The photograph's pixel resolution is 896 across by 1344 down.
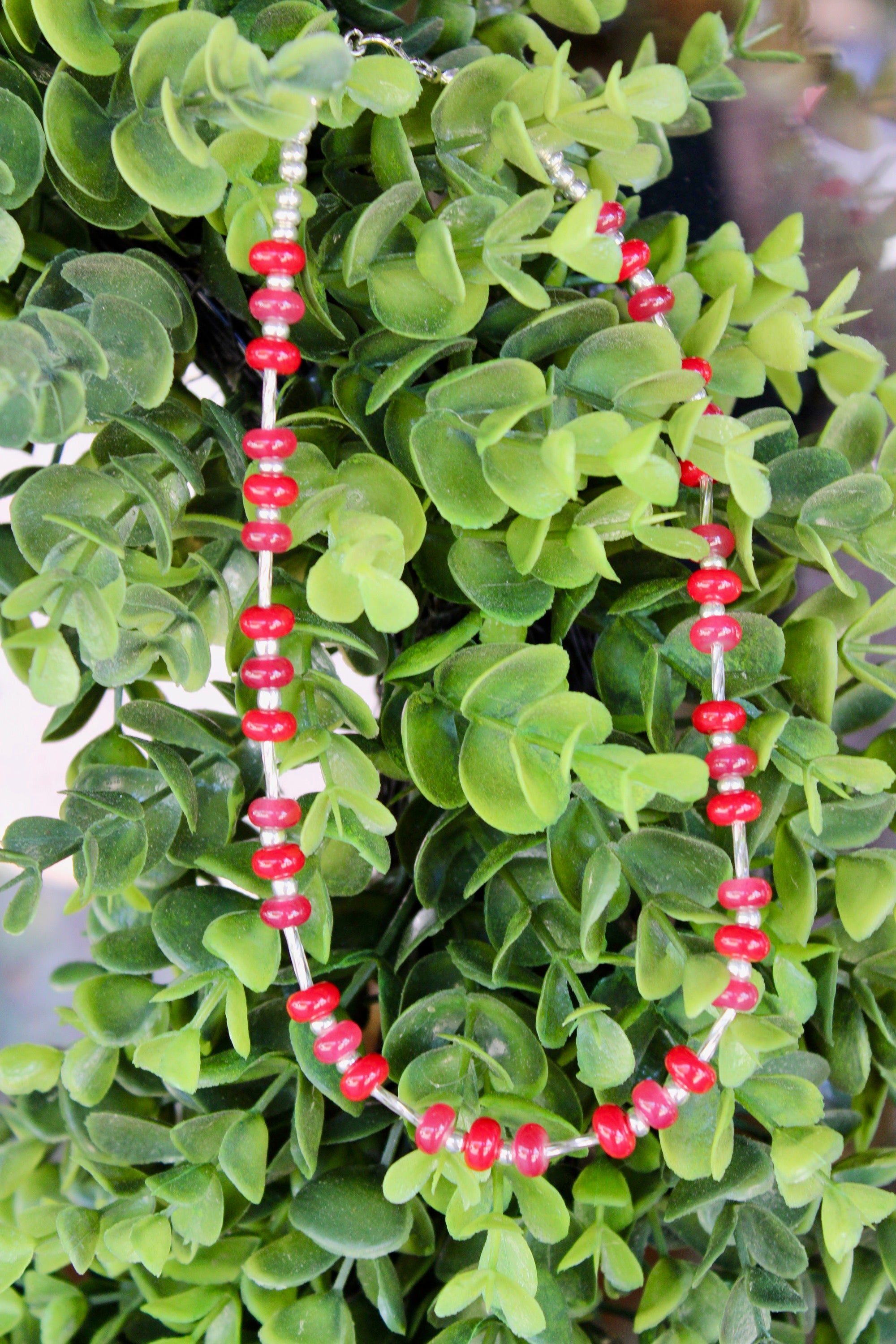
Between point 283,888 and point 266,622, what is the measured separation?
97mm

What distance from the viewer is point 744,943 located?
37 cm

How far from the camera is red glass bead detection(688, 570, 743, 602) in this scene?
14.8 inches

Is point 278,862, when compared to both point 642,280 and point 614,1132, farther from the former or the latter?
point 642,280

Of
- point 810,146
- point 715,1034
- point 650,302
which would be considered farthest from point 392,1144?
point 810,146

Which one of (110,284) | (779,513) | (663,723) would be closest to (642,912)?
(663,723)

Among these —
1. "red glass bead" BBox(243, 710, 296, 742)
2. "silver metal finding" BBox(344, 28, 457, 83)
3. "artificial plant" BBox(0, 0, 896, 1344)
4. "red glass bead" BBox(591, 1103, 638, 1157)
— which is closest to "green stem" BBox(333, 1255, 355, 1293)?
"artificial plant" BBox(0, 0, 896, 1344)

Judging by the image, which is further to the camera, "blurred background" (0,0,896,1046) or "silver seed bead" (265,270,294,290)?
"blurred background" (0,0,896,1046)

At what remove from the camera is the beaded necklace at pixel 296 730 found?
35 centimetres

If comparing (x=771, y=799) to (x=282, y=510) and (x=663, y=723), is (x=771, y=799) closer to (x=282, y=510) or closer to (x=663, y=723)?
(x=663, y=723)

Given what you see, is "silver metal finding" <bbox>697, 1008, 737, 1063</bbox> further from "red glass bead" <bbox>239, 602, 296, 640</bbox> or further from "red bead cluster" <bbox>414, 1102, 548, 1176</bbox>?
"red glass bead" <bbox>239, 602, 296, 640</bbox>

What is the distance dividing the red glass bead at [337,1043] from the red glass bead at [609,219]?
12.5 inches

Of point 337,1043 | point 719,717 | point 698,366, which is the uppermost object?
point 698,366

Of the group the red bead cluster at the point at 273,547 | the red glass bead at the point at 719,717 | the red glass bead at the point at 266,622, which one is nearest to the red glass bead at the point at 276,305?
the red bead cluster at the point at 273,547

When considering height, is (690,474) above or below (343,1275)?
above
